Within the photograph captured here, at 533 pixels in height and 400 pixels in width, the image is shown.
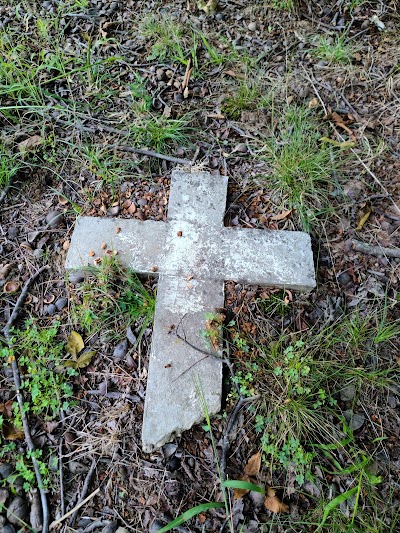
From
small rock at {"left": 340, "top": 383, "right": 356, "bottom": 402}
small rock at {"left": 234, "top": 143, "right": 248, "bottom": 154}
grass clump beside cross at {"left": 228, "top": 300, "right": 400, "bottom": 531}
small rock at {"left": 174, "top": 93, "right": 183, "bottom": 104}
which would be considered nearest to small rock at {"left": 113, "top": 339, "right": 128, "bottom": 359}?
grass clump beside cross at {"left": 228, "top": 300, "right": 400, "bottom": 531}

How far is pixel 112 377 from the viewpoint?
180 centimetres

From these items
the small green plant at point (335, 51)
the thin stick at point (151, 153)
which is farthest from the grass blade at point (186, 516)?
the small green plant at point (335, 51)

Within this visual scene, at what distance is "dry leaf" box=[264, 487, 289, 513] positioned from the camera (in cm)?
149

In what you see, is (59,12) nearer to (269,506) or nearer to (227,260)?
(227,260)

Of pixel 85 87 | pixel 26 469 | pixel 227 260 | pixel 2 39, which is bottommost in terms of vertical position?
pixel 26 469

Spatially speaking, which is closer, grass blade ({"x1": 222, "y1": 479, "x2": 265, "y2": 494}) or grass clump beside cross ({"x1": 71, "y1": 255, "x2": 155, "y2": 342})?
grass blade ({"x1": 222, "y1": 479, "x2": 265, "y2": 494})

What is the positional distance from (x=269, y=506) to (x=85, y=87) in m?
2.58

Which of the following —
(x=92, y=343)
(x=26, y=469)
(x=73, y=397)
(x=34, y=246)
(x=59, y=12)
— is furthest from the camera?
(x=59, y=12)

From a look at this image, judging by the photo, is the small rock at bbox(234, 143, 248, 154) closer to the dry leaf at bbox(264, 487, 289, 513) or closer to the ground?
the ground

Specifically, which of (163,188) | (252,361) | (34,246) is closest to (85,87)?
(163,188)

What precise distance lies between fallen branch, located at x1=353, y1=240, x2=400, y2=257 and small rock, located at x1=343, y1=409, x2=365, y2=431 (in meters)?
0.82

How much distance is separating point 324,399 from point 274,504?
18.4 inches

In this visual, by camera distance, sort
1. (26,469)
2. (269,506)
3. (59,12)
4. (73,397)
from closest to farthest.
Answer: (269,506), (26,469), (73,397), (59,12)

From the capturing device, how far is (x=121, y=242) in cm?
200
